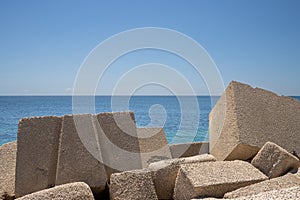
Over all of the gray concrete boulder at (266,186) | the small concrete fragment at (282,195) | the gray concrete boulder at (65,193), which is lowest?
the gray concrete boulder at (65,193)

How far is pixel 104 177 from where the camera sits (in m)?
2.84

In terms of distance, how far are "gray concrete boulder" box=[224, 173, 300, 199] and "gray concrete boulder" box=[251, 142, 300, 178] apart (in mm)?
258

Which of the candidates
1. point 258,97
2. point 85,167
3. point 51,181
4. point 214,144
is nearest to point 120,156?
point 85,167

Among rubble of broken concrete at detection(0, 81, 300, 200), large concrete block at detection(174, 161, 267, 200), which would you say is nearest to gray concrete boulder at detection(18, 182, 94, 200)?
rubble of broken concrete at detection(0, 81, 300, 200)

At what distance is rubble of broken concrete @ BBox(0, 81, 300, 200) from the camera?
2594 millimetres

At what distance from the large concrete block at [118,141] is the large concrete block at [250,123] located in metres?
1.05

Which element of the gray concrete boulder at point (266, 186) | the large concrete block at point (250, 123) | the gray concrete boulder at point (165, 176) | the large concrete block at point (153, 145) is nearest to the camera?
the gray concrete boulder at point (266, 186)

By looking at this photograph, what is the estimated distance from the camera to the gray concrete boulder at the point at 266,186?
2414 millimetres

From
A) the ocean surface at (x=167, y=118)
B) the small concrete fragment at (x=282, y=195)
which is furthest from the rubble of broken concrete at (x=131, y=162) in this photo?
the ocean surface at (x=167, y=118)

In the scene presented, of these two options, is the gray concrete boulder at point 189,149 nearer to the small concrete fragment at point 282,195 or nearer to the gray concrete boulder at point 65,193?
the gray concrete boulder at point 65,193

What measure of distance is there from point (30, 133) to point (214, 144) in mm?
2143

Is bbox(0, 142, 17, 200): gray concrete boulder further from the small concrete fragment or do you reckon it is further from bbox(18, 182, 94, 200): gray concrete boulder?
the small concrete fragment

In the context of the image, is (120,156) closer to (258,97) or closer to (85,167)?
(85,167)

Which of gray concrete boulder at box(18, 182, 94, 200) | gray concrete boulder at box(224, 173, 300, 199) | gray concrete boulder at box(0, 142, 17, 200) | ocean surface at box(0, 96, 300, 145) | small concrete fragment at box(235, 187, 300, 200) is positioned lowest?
ocean surface at box(0, 96, 300, 145)
